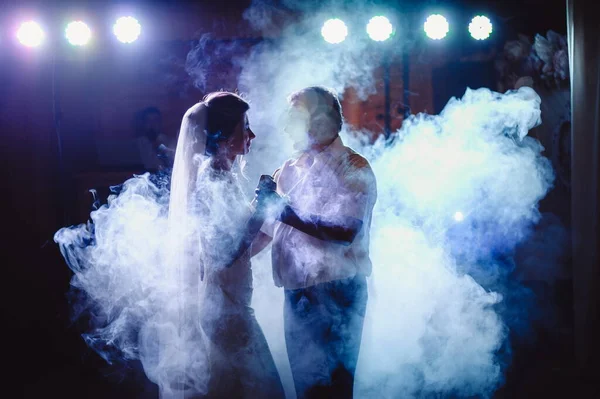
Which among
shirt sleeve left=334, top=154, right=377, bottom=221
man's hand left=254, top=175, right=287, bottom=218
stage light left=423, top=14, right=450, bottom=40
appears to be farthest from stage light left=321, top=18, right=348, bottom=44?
man's hand left=254, top=175, right=287, bottom=218

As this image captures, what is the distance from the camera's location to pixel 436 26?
20.0ft

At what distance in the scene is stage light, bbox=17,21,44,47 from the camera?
19.9ft

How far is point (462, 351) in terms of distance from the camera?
13.4ft

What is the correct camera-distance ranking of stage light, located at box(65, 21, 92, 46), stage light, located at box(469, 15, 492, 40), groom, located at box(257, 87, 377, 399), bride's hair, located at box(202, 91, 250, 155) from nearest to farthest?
bride's hair, located at box(202, 91, 250, 155)
groom, located at box(257, 87, 377, 399)
stage light, located at box(65, 21, 92, 46)
stage light, located at box(469, 15, 492, 40)

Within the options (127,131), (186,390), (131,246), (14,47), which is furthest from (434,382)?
A: (14,47)

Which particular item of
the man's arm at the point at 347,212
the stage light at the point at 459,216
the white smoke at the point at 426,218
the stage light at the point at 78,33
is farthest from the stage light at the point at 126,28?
the stage light at the point at 459,216

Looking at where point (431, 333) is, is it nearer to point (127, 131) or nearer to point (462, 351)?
point (462, 351)

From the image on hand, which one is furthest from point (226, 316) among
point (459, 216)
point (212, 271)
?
point (459, 216)

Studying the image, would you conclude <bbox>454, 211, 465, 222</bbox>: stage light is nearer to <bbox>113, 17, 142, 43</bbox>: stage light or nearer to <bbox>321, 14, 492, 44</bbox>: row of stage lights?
<bbox>321, 14, 492, 44</bbox>: row of stage lights

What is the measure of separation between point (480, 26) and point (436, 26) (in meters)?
0.69

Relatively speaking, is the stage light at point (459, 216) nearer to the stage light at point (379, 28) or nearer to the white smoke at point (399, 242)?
the white smoke at point (399, 242)

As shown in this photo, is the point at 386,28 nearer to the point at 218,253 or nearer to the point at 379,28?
the point at 379,28

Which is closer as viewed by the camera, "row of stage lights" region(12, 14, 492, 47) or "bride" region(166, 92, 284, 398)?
"bride" region(166, 92, 284, 398)

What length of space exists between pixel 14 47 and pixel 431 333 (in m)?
7.45
